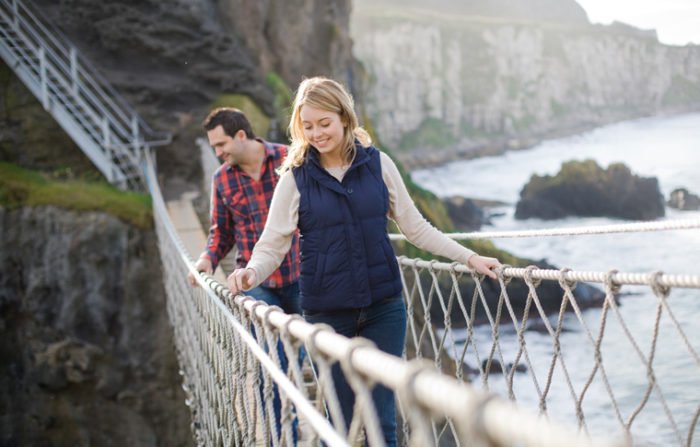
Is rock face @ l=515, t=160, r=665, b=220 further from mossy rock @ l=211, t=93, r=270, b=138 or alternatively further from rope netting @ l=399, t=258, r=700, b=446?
mossy rock @ l=211, t=93, r=270, b=138

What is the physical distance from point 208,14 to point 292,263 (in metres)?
7.71

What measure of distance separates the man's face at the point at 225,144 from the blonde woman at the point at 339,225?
0.79 meters

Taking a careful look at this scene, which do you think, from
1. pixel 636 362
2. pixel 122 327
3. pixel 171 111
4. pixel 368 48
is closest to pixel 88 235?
pixel 122 327

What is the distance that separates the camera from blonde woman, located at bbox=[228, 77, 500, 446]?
6.77 ft

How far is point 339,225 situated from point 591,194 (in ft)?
77.1

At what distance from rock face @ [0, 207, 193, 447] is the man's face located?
4161 millimetres

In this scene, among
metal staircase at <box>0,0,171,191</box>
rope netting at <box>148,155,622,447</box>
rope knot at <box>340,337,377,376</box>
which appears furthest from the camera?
metal staircase at <box>0,0,171,191</box>

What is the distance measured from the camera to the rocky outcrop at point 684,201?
2372 centimetres

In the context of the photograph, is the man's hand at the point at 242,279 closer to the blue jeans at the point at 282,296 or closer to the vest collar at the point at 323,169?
the vest collar at the point at 323,169

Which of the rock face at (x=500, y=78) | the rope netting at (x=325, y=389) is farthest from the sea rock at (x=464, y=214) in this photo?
the rope netting at (x=325, y=389)

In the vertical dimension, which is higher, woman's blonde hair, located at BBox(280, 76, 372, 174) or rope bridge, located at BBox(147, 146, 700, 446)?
woman's blonde hair, located at BBox(280, 76, 372, 174)

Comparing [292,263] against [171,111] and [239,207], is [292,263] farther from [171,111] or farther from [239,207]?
[171,111]

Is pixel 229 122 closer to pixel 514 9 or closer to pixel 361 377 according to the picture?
pixel 361 377

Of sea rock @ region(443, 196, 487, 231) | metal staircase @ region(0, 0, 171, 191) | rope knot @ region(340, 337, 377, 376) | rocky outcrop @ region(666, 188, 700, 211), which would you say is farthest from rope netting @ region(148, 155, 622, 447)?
rocky outcrop @ region(666, 188, 700, 211)
